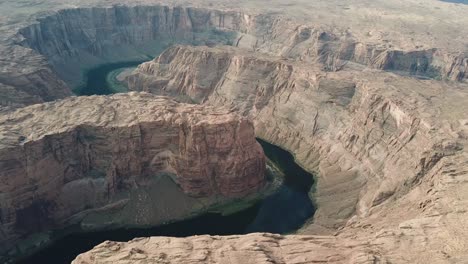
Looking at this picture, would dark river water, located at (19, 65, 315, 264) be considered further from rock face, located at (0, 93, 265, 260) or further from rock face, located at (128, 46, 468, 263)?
rock face, located at (128, 46, 468, 263)

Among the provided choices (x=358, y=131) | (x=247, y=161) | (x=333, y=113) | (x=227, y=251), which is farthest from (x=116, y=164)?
(x=333, y=113)

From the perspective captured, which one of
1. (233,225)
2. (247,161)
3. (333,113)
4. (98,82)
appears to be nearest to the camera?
(233,225)

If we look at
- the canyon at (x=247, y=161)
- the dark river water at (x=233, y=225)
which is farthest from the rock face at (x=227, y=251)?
the dark river water at (x=233, y=225)

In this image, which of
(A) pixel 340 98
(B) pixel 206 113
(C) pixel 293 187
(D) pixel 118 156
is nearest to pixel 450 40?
(A) pixel 340 98

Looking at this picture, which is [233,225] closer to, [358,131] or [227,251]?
[227,251]

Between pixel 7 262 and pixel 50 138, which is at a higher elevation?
pixel 50 138

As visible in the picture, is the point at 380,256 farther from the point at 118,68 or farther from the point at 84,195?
the point at 118,68
